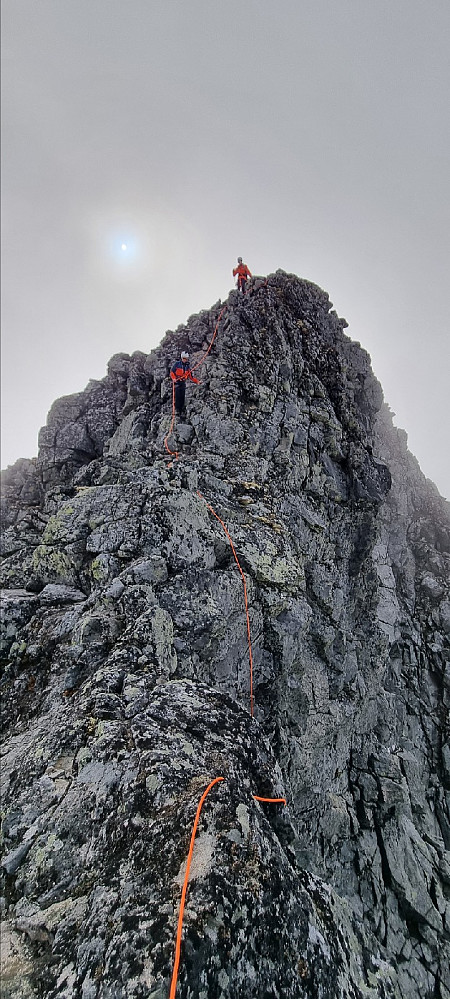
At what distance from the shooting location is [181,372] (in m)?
18.9

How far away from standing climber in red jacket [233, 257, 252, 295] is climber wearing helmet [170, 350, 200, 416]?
24.0ft

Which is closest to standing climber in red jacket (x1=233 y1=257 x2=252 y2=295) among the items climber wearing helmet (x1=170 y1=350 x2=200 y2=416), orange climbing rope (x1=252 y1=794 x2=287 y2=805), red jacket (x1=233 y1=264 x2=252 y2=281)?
red jacket (x1=233 y1=264 x2=252 y2=281)

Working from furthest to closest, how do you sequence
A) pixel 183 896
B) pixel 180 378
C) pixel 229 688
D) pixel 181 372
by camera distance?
pixel 180 378
pixel 181 372
pixel 229 688
pixel 183 896

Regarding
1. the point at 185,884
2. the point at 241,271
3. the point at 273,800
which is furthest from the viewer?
the point at 241,271

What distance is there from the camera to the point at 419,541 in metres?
29.7

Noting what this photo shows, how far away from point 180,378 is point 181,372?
1.05 ft

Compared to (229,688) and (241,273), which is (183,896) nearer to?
(229,688)

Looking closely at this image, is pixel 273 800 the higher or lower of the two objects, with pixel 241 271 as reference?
lower

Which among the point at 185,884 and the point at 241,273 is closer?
the point at 185,884

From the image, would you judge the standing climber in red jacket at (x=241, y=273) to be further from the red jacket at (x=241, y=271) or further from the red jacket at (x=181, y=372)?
the red jacket at (x=181, y=372)

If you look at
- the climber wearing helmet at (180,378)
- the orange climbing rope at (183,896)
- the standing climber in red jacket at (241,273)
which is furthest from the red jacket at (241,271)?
the orange climbing rope at (183,896)

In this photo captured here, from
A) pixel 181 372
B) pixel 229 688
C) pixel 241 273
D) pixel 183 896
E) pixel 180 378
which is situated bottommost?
pixel 183 896

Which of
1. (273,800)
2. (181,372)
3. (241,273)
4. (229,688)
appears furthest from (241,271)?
(273,800)

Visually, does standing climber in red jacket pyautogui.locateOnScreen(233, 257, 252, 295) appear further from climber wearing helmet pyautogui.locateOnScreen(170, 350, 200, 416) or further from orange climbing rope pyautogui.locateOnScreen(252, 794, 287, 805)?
orange climbing rope pyautogui.locateOnScreen(252, 794, 287, 805)
